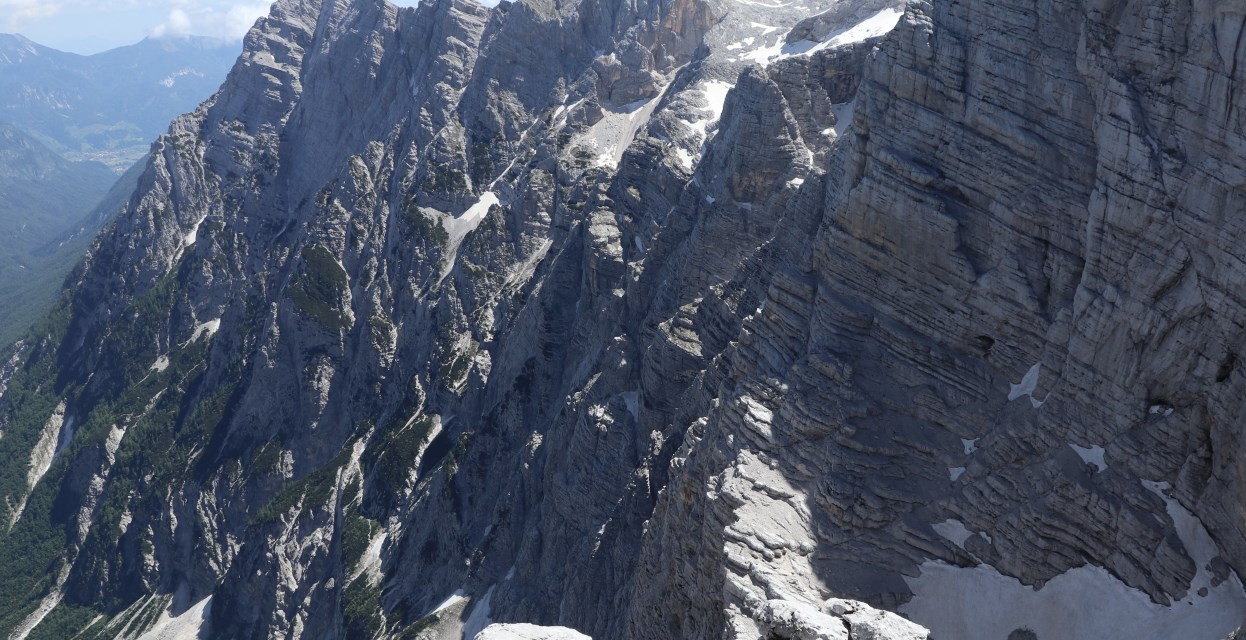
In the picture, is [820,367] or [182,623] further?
[182,623]

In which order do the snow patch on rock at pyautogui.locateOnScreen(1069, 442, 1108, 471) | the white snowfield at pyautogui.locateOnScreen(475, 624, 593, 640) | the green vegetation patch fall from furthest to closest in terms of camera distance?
the green vegetation patch
the snow patch on rock at pyautogui.locateOnScreen(1069, 442, 1108, 471)
the white snowfield at pyautogui.locateOnScreen(475, 624, 593, 640)

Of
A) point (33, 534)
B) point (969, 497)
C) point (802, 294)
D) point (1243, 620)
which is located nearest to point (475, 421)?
point (802, 294)

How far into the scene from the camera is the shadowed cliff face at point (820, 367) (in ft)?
113

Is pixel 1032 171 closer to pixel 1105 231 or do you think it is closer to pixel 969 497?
pixel 1105 231

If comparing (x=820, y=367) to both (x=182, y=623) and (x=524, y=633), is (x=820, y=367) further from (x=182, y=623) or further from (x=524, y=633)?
(x=182, y=623)

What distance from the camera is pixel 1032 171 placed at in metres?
39.3

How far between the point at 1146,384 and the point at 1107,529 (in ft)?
21.4

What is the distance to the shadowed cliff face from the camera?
3444 cm

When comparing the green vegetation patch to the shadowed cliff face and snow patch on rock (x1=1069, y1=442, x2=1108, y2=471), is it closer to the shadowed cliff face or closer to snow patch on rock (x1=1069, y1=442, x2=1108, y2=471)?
the shadowed cliff face

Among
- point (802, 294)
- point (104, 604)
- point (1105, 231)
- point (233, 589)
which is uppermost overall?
point (1105, 231)

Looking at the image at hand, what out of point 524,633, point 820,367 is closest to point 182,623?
point 820,367

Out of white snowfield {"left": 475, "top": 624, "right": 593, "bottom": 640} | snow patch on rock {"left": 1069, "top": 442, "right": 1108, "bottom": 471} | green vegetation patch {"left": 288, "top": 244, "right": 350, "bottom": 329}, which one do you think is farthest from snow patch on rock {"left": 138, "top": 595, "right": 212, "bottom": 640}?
snow patch on rock {"left": 1069, "top": 442, "right": 1108, "bottom": 471}

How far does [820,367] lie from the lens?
4375 centimetres

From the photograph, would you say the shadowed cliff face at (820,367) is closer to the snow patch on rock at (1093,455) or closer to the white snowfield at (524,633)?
the snow patch on rock at (1093,455)
